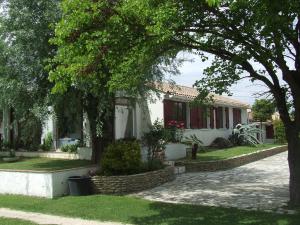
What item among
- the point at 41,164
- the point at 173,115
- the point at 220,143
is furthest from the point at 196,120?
the point at 41,164

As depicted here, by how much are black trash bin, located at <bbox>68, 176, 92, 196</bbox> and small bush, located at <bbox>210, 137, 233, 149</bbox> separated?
15153mm

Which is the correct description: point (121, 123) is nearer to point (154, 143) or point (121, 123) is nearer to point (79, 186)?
point (154, 143)

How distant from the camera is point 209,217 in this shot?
450 inches

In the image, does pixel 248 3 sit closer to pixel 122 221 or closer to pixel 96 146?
pixel 122 221

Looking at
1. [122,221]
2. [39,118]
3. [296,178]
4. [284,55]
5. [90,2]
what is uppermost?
[90,2]

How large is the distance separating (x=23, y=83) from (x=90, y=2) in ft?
22.9

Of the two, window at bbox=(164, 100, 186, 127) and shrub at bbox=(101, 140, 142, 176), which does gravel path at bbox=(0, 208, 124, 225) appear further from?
window at bbox=(164, 100, 186, 127)

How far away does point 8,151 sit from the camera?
2489 cm

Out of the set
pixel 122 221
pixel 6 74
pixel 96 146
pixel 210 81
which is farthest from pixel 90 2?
pixel 96 146

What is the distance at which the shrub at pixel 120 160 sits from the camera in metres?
16.1

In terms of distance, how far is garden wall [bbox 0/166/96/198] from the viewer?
15289mm

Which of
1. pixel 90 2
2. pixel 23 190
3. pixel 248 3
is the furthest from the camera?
pixel 23 190

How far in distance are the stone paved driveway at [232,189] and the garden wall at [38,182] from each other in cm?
238

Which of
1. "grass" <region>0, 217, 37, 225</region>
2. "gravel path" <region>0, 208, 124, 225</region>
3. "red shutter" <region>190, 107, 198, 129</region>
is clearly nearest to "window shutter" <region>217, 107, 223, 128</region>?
"red shutter" <region>190, 107, 198, 129</region>
